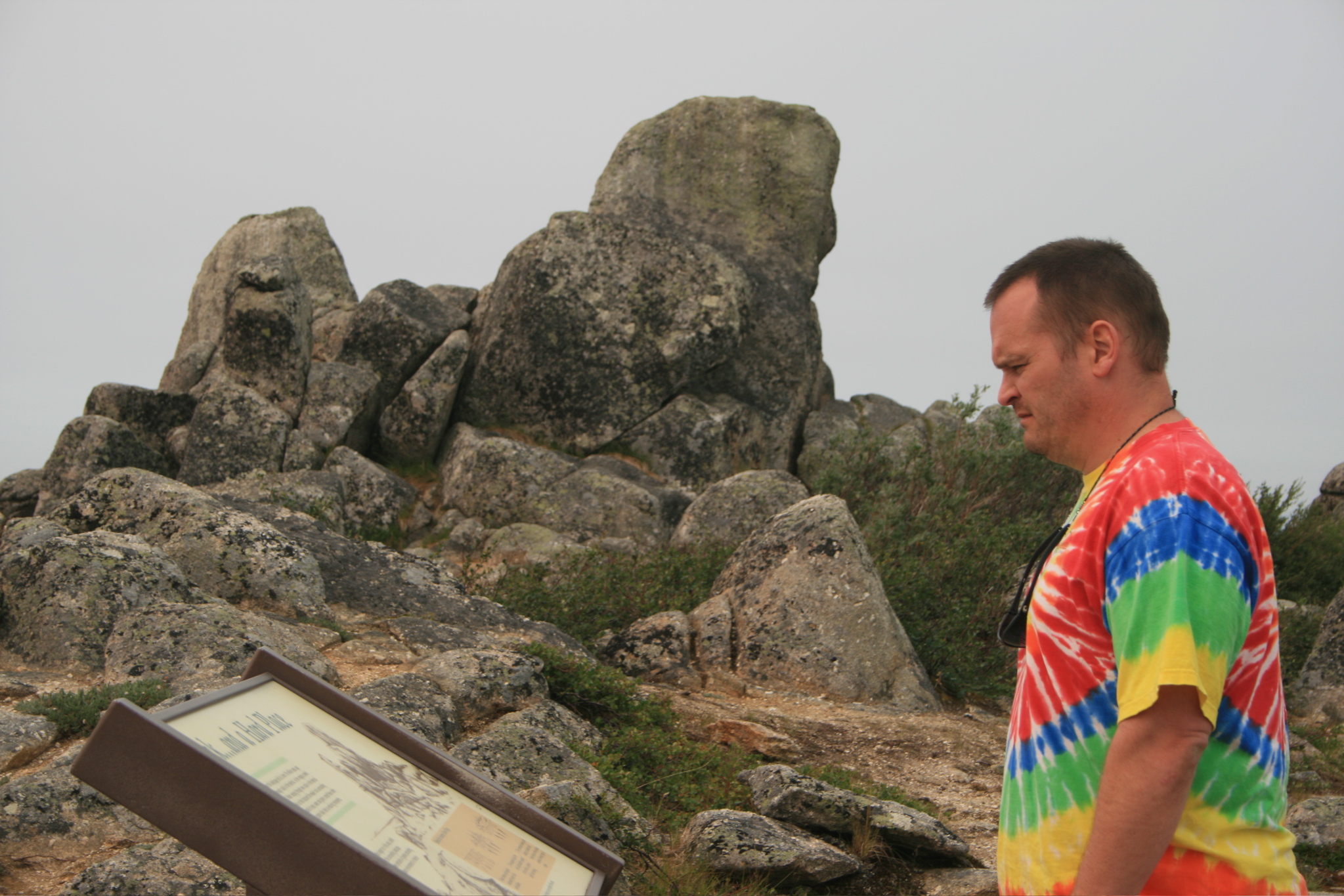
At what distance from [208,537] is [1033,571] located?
643cm

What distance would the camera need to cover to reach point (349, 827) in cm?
191

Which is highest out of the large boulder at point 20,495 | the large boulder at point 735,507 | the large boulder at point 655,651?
the large boulder at point 735,507

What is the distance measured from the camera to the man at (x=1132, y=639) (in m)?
1.75

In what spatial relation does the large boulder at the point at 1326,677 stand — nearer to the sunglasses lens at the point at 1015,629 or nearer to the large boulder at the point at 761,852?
the large boulder at the point at 761,852

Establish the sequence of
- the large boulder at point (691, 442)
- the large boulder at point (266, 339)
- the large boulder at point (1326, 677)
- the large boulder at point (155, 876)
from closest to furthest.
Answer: the large boulder at point (155, 876) → the large boulder at point (1326, 677) → the large boulder at point (266, 339) → the large boulder at point (691, 442)

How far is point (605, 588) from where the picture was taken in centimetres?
1015

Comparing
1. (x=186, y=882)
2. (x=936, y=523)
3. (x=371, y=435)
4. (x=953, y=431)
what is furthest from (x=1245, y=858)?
(x=371, y=435)

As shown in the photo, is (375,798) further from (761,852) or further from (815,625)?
(815,625)

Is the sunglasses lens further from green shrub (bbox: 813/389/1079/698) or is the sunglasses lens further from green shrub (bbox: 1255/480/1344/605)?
green shrub (bbox: 1255/480/1344/605)

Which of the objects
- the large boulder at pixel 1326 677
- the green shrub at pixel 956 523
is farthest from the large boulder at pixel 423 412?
the large boulder at pixel 1326 677

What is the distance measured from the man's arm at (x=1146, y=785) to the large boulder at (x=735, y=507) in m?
10.8

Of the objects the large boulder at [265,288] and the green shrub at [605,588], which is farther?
the large boulder at [265,288]

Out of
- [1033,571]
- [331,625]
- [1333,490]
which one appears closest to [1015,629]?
[1033,571]

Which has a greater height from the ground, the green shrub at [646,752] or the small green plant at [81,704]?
the green shrub at [646,752]
